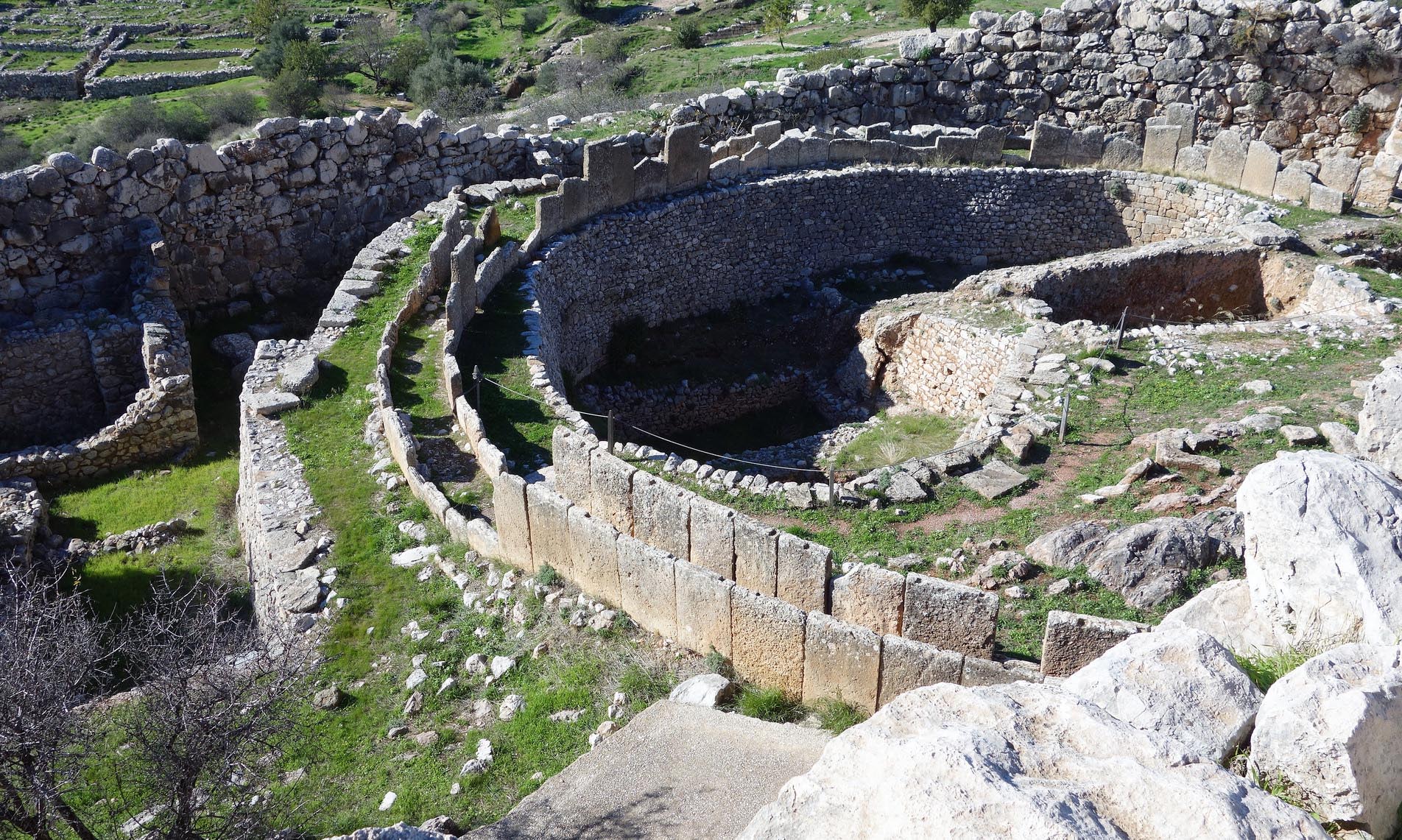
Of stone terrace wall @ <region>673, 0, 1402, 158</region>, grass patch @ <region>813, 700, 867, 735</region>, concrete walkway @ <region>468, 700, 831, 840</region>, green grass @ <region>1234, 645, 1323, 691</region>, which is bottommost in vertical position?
grass patch @ <region>813, 700, 867, 735</region>

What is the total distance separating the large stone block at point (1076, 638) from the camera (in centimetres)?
804

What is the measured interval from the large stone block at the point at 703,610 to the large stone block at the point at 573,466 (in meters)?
1.72

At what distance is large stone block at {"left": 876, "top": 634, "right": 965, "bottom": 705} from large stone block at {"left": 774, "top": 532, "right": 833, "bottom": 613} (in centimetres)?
84

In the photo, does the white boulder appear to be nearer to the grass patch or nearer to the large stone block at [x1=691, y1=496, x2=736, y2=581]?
the grass patch

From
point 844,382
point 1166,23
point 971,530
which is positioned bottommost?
point 844,382

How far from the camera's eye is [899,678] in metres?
8.33

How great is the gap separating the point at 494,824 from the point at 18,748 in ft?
10.0

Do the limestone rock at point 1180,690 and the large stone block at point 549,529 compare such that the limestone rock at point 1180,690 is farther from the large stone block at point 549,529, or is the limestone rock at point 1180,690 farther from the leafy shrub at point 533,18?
the leafy shrub at point 533,18

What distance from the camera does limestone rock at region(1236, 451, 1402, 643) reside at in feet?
19.4

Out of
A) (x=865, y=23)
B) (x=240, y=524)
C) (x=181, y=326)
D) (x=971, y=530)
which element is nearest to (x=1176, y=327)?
(x=971, y=530)

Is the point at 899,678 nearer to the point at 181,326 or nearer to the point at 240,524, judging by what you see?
the point at 240,524

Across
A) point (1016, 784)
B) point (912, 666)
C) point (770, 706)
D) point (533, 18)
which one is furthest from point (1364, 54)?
point (533, 18)

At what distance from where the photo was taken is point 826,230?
2119cm

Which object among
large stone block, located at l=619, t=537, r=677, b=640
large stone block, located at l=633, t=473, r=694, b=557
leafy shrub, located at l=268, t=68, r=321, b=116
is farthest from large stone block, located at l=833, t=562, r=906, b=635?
leafy shrub, located at l=268, t=68, r=321, b=116
